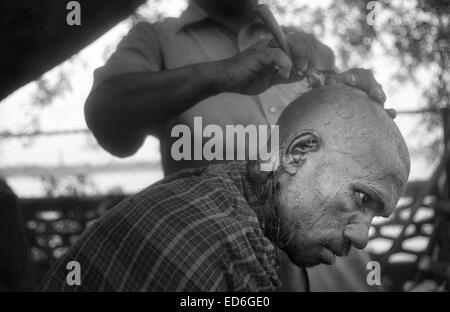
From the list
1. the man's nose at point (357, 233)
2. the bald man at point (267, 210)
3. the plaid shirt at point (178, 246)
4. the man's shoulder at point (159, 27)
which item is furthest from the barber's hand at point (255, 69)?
the man's shoulder at point (159, 27)

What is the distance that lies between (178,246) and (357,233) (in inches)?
18.3

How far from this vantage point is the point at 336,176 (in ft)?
5.69

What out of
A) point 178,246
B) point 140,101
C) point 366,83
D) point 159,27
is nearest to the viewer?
point 178,246

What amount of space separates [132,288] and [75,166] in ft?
9.31

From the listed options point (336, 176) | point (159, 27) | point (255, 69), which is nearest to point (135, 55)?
point (159, 27)

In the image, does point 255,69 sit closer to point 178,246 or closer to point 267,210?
point 267,210

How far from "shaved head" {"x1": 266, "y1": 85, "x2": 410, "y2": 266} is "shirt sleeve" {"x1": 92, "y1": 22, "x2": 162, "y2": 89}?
0.70 meters

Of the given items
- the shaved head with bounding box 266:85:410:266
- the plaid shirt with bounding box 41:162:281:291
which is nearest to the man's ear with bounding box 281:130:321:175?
the shaved head with bounding box 266:85:410:266

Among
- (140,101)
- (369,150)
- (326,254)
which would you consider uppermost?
(140,101)

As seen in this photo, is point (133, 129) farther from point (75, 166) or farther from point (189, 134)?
point (75, 166)

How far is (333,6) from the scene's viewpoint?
12.9 feet

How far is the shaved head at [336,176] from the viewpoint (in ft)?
5.69

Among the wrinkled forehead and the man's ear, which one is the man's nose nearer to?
the wrinkled forehead

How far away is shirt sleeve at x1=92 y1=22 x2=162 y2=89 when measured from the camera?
7.35 feet
